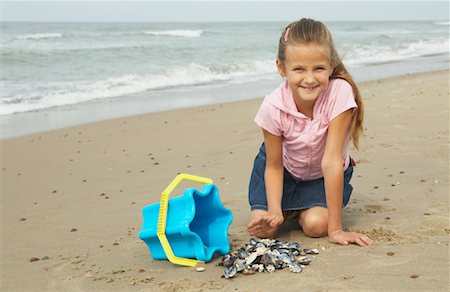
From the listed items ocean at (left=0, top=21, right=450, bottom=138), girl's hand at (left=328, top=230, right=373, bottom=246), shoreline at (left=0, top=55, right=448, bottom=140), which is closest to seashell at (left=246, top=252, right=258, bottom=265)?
girl's hand at (left=328, top=230, right=373, bottom=246)

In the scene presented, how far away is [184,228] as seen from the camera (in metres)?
3.01

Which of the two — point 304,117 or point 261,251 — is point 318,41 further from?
point 261,251

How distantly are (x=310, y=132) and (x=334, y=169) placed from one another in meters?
0.25

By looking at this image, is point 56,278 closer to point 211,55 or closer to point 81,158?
point 81,158

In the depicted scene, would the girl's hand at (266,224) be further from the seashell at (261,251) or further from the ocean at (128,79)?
the ocean at (128,79)

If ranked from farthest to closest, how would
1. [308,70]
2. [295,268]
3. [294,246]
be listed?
[308,70] → [294,246] → [295,268]

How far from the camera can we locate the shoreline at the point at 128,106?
8.56 meters

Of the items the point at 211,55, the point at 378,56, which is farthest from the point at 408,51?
the point at 211,55

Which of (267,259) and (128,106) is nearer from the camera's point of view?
(267,259)

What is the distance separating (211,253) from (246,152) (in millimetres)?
2811

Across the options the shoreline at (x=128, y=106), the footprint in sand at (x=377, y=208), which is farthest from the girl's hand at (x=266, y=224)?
the shoreline at (x=128, y=106)

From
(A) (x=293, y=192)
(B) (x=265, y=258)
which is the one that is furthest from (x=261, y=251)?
(A) (x=293, y=192)

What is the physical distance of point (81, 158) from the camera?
6.32 m

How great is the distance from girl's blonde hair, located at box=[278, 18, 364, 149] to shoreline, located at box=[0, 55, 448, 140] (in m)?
5.22
